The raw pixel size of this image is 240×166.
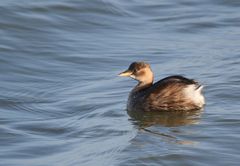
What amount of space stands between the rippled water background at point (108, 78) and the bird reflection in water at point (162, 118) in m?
0.01

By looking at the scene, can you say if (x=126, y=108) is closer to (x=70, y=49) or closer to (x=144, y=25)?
(x=70, y=49)

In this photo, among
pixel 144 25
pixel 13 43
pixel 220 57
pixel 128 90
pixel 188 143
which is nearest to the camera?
pixel 188 143

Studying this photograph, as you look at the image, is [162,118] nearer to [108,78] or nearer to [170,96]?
[170,96]

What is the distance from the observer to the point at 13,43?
15797 mm

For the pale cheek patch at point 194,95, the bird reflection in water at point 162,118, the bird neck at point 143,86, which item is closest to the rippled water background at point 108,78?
the bird reflection in water at point 162,118

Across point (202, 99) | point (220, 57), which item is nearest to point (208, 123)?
point (202, 99)

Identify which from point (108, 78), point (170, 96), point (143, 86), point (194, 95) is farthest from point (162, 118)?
point (108, 78)

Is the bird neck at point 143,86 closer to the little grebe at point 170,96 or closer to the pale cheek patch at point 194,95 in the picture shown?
the little grebe at point 170,96

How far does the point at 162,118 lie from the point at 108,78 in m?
2.29

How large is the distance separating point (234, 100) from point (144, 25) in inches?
229

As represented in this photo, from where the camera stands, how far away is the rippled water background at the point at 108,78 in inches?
395

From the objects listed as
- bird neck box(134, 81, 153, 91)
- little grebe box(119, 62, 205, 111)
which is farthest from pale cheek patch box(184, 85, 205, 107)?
bird neck box(134, 81, 153, 91)

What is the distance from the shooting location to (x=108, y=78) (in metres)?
13.8

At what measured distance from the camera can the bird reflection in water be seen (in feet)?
36.8
